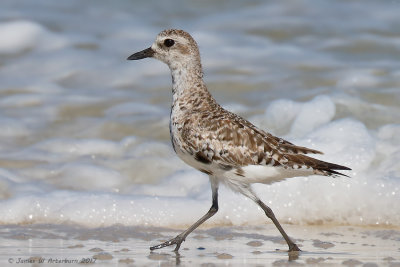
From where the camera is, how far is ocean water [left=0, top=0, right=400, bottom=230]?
954 cm

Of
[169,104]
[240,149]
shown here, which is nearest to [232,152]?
[240,149]

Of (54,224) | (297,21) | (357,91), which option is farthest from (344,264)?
(297,21)

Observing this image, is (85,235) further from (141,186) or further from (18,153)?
(18,153)

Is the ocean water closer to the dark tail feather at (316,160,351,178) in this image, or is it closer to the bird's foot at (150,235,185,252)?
the bird's foot at (150,235,185,252)

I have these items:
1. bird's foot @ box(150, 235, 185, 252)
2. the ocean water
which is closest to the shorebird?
bird's foot @ box(150, 235, 185, 252)

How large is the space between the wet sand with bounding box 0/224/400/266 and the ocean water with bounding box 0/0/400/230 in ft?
1.24

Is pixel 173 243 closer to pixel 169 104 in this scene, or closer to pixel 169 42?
pixel 169 42

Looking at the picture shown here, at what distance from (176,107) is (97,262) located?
1.65 metres

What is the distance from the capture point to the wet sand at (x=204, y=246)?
7.46 metres

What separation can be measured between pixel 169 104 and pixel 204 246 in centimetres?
551

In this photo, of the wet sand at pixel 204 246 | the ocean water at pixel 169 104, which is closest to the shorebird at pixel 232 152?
the wet sand at pixel 204 246

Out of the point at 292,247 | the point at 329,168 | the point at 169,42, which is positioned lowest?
the point at 292,247

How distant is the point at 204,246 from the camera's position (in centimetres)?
818

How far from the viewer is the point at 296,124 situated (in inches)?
466
